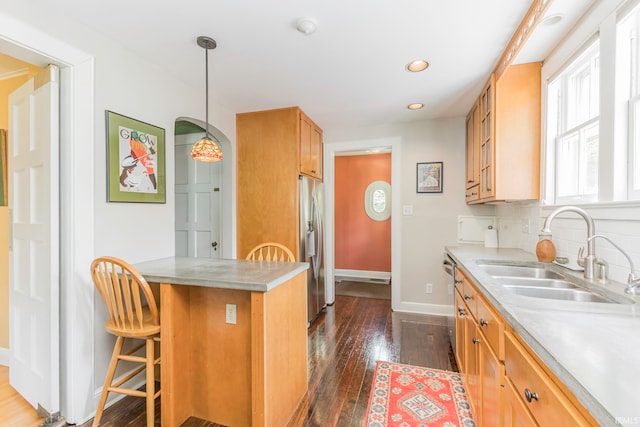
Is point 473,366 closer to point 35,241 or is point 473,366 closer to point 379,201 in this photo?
point 35,241

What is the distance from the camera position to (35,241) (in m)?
1.74

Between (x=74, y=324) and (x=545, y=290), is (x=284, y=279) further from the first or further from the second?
(x=545, y=290)

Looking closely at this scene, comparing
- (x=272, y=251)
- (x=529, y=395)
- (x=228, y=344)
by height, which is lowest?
(x=228, y=344)

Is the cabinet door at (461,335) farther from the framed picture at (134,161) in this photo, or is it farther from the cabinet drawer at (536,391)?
the framed picture at (134,161)

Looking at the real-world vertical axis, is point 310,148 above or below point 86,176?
above

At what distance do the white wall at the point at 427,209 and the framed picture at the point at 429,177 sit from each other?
0.05 m

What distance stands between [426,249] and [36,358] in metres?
3.66

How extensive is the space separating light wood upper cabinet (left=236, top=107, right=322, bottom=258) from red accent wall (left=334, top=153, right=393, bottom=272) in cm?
230

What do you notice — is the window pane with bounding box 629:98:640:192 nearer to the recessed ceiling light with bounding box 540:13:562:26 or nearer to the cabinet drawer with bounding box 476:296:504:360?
the recessed ceiling light with bounding box 540:13:562:26

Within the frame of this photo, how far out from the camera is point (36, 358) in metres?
1.75

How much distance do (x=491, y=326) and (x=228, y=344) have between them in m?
1.44

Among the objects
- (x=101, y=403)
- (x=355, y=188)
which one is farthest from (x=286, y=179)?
(x=355, y=188)

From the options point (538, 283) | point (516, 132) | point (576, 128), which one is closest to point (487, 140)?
point (516, 132)

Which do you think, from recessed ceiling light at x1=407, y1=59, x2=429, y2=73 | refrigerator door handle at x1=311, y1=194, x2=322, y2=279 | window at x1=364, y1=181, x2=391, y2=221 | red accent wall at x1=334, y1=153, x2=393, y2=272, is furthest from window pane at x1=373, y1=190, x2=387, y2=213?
recessed ceiling light at x1=407, y1=59, x2=429, y2=73
